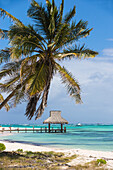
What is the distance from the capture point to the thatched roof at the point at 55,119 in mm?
43781

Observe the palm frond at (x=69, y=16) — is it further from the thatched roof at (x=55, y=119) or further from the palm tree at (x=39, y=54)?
the thatched roof at (x=55, y=119)

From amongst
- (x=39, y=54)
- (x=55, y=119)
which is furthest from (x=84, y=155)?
(x=55, y=119)

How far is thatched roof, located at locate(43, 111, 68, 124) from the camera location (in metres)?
43.8

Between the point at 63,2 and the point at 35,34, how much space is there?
2220mm

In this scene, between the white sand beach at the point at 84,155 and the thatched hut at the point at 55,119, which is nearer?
the white sand beach at the point at 84,155

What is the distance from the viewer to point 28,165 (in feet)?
33.6

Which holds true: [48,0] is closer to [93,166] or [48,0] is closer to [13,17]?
[13,17]

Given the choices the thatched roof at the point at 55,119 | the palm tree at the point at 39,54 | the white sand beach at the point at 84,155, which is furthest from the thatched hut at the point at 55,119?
the palm tree at the point at 39,54

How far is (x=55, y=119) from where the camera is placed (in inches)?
1742

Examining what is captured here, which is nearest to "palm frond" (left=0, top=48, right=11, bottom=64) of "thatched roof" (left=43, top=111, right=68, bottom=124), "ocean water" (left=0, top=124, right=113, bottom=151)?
"ocean water" (left=0, top=124, right=113, bottom=151)

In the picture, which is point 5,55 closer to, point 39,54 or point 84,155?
point 39,54

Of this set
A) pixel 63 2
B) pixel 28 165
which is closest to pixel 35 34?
pixel 63 2

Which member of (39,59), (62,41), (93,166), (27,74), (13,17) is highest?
(13,17)

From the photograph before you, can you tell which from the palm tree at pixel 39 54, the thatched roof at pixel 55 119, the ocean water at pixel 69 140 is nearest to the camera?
the palm tree at pixel 39 54
